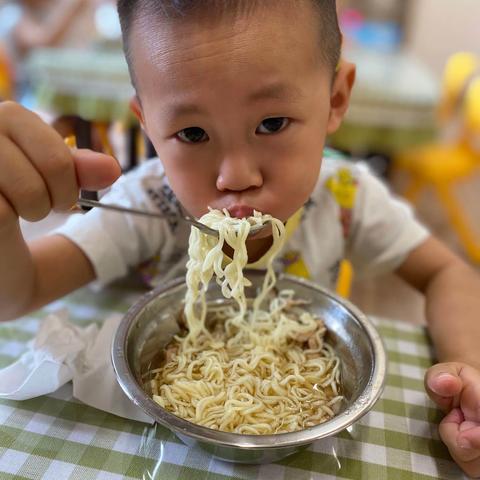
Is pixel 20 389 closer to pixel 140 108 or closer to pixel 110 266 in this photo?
pixel 110 266

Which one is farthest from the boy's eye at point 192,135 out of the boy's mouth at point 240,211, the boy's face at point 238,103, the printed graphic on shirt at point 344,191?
the printed graphic on shirt at point 344,191

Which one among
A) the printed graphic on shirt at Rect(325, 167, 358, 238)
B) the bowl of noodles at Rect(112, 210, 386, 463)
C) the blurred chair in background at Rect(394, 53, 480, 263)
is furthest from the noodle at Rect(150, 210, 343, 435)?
the blurred chair in background at Rect(394, 53, 480, 263)

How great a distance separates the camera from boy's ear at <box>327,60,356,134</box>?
0.91 metres

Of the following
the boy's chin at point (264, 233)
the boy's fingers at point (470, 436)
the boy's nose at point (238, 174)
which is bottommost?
the boy's fingers at point (470, 436)

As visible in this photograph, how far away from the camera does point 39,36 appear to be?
4.73 metres

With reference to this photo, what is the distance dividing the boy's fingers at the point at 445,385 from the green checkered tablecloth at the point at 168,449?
0.05 metres

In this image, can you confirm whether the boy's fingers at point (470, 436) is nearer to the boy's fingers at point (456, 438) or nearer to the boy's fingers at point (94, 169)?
the boy's fingers at point (456, 438)

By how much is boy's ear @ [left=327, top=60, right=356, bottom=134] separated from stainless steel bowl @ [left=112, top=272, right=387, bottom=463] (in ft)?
1.01

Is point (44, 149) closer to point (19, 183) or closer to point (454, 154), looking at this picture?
point (19, 183)

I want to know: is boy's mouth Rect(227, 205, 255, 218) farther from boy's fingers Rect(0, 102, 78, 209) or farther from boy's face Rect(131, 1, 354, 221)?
boy's fingers Rect(0, 102, 78, 209)

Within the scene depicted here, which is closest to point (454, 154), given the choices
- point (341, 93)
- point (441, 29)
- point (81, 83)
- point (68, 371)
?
point (441, 29)

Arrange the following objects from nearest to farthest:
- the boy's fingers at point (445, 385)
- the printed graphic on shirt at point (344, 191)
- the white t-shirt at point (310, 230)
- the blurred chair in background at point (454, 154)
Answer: the boy's fingers at point (445, 385) < the white t-shirt at point (310, 230) < the printed graphic on shirt at point (344, 191) < the blurred chair in background at point (454, 154)

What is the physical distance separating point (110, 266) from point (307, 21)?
60 cm

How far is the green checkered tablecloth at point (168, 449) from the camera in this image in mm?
665
